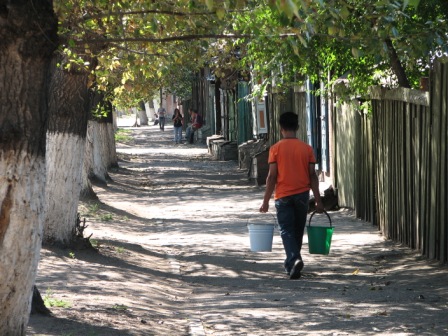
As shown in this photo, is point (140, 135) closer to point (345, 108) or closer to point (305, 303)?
point (345, 108)

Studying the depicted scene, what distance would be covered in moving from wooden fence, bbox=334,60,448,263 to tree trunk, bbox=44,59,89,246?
3.91 m

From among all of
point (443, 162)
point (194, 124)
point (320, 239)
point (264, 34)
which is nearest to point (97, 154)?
point (320, 239)

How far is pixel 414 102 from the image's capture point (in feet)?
38.0

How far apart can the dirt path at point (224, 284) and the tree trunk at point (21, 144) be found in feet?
4.89

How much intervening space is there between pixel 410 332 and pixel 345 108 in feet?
33.4

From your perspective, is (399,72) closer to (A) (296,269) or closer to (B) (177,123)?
(A) (296,269)

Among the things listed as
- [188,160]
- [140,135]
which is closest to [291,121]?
[188,160]

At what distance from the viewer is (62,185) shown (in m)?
12.3

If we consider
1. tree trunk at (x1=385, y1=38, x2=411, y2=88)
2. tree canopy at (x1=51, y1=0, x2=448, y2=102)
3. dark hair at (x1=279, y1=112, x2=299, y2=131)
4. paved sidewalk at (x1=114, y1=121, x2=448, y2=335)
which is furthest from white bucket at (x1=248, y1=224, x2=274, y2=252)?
tree trunk at (x1=385, y1=38, x2=411, y2=88)

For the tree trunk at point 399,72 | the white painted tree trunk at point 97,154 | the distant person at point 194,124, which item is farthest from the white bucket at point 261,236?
the distant person at point 194,124

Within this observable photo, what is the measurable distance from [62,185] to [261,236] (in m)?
2.75

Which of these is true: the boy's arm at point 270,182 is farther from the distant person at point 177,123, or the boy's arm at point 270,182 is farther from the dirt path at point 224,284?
the distant person at point 177,123

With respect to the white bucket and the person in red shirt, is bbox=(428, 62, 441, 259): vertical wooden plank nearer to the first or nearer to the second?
the person in red shirt

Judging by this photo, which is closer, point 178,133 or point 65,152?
point 65,152
